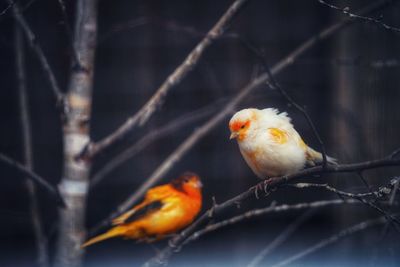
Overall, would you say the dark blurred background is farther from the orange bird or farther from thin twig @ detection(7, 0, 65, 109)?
thin twig @ detection(7, 0, 65, 109)

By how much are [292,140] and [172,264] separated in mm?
486

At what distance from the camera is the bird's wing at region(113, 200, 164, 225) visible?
1421 millimetres

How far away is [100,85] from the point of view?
2.03 m

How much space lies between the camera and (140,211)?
143 centimetres

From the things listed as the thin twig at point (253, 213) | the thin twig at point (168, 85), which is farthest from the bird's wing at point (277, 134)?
the thin twig at point (168, 85)

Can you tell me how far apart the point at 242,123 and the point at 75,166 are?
1.54ft

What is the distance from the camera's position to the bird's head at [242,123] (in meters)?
0.99

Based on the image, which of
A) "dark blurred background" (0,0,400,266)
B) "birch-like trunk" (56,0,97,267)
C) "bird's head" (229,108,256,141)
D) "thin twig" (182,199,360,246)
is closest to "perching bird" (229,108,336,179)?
"bird's head" (229,108,256,141)

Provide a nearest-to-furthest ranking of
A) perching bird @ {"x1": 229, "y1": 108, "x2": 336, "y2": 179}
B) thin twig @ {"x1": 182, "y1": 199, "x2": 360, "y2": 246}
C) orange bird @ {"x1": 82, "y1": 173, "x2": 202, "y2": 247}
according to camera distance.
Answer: perching bird @ {"x1": 229, "y1": 108, "x2": 336, "y2": 179} → thin twig @ {"x1": 182, "y1": 199, "x2": 360, "y2": 246} → orange bird @ {"x1": 82, "y1": 173, "x2": 202, "y2": 247}

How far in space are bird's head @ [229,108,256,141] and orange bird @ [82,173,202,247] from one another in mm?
403

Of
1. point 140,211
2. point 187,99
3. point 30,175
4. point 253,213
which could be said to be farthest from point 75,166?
point 187,99

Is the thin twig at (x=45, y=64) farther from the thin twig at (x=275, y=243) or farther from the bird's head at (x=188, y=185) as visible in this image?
the thin twig at (x=275, y=243)

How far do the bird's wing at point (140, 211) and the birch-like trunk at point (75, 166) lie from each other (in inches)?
6.0

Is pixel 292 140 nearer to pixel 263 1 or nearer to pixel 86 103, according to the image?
pixel 86 103
